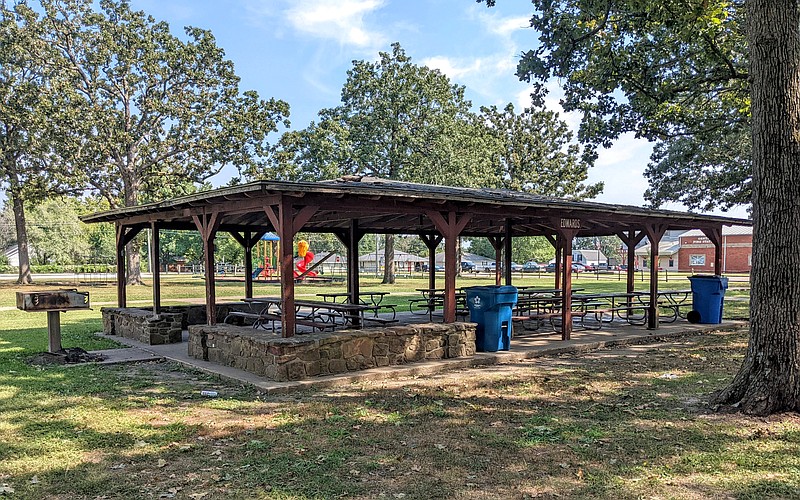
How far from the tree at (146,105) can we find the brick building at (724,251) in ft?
129

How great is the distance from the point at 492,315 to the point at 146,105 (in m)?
24.3

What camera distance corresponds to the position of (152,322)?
10398 mm

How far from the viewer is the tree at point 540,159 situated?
37.4 metres

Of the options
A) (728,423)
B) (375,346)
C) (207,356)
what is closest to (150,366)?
(207,356)

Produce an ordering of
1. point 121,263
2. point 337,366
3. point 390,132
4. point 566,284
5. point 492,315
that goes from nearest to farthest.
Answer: point 337,366 < point 492,315 < point 566,284 < point 121,263 < point 390,132

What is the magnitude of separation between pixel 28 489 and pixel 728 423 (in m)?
5.68

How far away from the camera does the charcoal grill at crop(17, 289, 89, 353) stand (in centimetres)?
848

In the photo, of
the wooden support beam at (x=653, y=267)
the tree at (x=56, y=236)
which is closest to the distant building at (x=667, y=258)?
the wooden support beam at (x=653, y=267)

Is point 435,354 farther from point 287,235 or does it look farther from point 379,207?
point 287,235

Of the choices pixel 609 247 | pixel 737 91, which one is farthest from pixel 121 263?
pixel 609 247

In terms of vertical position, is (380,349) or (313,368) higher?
(380,349)

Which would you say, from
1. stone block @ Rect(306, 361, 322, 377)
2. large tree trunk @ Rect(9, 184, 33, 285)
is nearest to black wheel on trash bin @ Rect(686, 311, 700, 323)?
stone block @ Rect(306, 361, 322, 377)

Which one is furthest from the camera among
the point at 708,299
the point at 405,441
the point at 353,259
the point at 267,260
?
the point at 267,260

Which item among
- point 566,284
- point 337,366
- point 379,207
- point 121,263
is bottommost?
point 337,366
